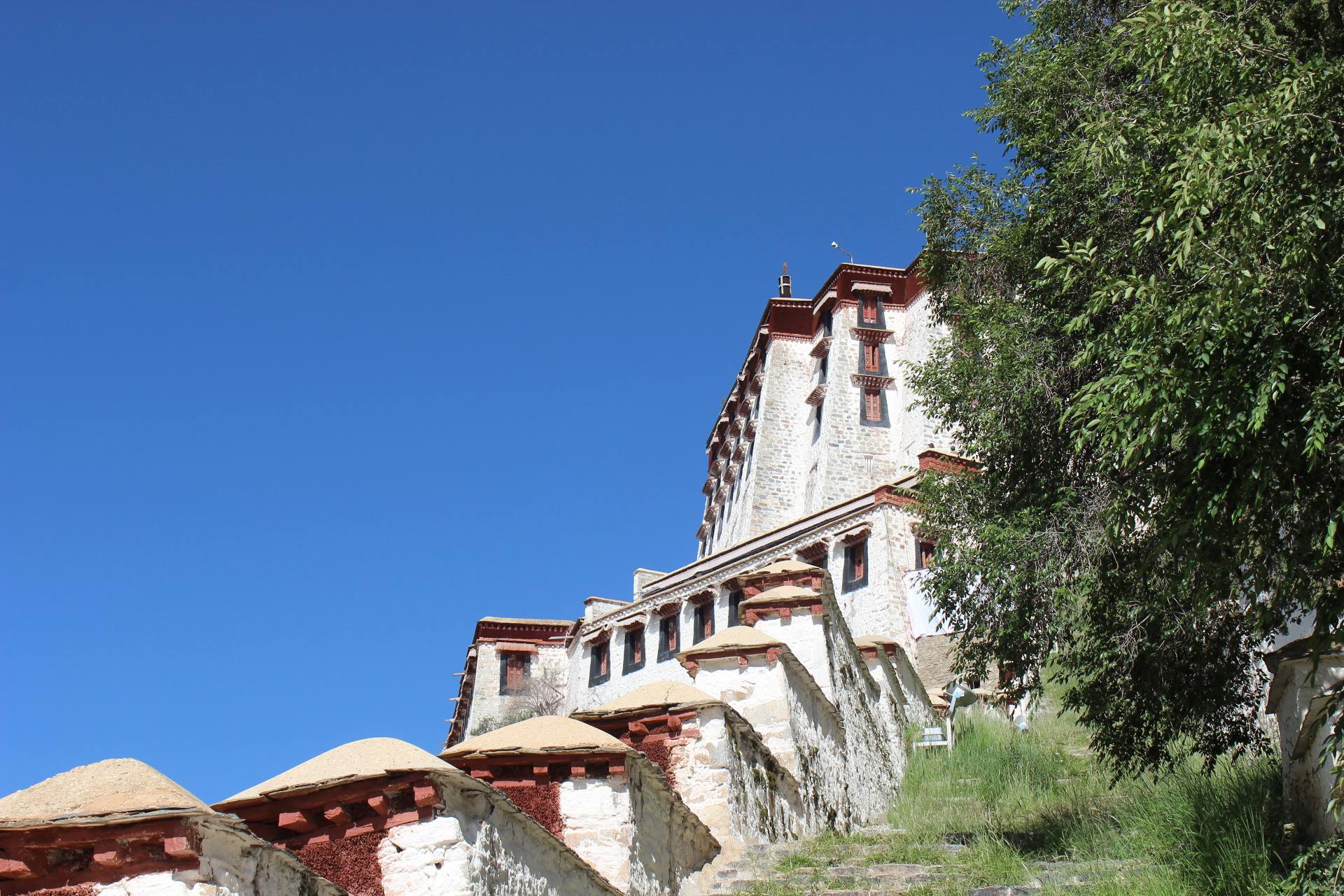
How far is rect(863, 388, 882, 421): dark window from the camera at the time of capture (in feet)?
155

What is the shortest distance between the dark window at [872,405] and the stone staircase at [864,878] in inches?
1444

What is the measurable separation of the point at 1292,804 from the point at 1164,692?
94.0 inches

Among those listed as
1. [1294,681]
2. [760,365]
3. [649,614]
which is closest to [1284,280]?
[1294,681]

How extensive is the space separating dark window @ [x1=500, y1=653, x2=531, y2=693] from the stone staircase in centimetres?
3601

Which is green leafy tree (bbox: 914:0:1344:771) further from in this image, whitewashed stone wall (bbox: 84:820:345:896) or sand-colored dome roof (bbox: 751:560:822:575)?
whitewashed stone wall (bbox: 84:820:345:896)

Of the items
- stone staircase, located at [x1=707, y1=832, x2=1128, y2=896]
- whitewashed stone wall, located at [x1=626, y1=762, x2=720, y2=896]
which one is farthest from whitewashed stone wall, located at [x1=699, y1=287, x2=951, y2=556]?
whitewashed stone wall, located at [x1=626, y1=762, x2=720, y2=896]

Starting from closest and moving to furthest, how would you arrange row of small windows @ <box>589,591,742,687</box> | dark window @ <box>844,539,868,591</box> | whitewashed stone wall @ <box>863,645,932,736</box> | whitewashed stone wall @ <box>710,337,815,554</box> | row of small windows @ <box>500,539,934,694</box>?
whitewashed stone wall @ <box>863,645,932,736</box> < dark window @ <box>844,539,868,591</box> < row of small windows @ <box>500,539,934,694</box> < row of small windows @ <box>589,591,742,687</box> < whitewashed stone wall @ <box>710,337,815,554</box>

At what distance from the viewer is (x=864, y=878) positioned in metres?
10.7

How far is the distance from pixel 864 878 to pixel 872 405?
124 feet

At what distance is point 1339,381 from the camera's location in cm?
766

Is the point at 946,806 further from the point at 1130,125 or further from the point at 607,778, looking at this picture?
the point at 1130,125

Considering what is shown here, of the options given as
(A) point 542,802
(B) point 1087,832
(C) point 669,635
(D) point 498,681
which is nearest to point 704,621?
(C) point 669,635

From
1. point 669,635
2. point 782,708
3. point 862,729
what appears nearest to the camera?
point 782,708

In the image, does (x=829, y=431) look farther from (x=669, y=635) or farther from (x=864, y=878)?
(x=864, y=878)
